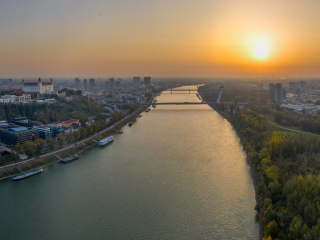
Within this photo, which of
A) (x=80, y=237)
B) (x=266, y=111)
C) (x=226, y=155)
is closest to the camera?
(x=80, y=237)

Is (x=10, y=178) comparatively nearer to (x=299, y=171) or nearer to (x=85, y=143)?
(x=85, y=143)

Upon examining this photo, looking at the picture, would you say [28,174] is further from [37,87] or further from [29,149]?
[37,87]

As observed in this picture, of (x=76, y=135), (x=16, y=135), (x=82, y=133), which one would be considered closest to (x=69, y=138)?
(x=76, y=135)

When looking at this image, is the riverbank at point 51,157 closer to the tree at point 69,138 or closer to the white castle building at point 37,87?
the tree at point 69,138

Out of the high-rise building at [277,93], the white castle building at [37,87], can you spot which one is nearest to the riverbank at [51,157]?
the white castle building at [37,87]

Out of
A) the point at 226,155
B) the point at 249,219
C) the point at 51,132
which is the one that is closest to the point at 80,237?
the point at 249,219

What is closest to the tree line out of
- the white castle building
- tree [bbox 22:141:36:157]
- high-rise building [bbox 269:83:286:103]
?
tree [bbox 22:141:36:157]
